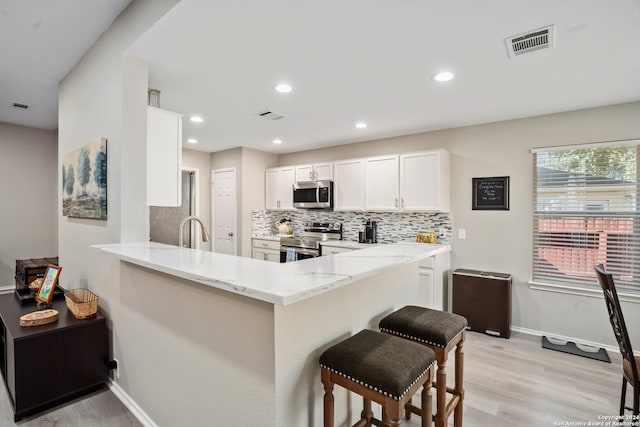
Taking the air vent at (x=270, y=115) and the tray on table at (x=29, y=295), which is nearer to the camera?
the tray on table at (x=29, y=295)

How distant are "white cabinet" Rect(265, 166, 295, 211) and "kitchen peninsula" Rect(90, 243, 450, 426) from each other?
3.45 meters

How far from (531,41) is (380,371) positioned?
216 centimetres

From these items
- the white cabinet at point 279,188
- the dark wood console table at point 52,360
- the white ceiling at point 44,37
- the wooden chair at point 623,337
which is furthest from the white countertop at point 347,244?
the white ceiling at point 44,37

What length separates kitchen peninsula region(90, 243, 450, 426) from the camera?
1.22 meters

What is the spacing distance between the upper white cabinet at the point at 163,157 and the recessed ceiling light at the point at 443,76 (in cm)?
209

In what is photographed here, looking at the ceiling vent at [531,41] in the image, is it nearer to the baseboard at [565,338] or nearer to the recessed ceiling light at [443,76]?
the recessed ceiling light at [443,76]

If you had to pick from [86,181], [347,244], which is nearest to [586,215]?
[347,244]

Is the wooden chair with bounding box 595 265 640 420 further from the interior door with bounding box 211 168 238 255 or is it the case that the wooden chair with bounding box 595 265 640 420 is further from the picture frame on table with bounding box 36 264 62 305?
the interior door with bounding box 211 168 238 255

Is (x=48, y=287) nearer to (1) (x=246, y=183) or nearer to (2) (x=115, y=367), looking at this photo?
(2) (x=115, y=367)

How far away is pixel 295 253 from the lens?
15.9ft

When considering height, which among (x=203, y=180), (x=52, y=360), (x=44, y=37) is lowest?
(x=52, y=360)

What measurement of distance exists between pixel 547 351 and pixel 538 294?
64 centimetres

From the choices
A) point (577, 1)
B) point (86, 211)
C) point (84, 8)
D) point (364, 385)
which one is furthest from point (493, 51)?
point (86, 211)

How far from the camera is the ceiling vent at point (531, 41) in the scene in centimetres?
186
